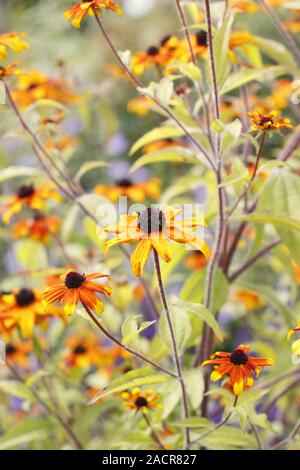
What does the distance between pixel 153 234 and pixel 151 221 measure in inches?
0.9

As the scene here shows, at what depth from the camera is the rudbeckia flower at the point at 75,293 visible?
747 millimetres

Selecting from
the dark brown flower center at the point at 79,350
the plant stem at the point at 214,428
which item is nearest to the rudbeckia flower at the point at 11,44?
the plant stem at the point at 214,428

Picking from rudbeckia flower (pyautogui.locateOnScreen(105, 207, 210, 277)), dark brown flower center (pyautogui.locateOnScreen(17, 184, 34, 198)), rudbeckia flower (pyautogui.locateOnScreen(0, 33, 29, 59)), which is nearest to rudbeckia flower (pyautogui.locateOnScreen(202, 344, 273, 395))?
rudbeckia flower (pyautogui.locateOnScreen(105, 207, 210, 277))

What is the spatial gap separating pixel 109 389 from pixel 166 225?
208 mm

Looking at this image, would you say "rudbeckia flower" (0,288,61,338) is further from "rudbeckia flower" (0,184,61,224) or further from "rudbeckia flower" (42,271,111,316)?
"rudbeckia flower" (42,271,111,316)

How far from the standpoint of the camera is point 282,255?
115 centimetres

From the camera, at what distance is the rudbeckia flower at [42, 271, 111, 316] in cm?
75

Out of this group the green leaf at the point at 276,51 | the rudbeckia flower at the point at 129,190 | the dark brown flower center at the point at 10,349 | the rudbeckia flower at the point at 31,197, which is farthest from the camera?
the rudbeckia flower at the point at 129,190

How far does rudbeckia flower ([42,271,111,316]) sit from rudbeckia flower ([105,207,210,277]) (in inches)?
2.0

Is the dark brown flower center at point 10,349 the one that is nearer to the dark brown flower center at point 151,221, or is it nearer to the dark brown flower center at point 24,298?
the dark brown flower center at point 24,298

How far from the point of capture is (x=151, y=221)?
744 mm

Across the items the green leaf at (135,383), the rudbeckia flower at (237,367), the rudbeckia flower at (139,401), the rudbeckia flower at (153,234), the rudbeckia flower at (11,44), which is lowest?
the rudbeckia flower at (139,401)
